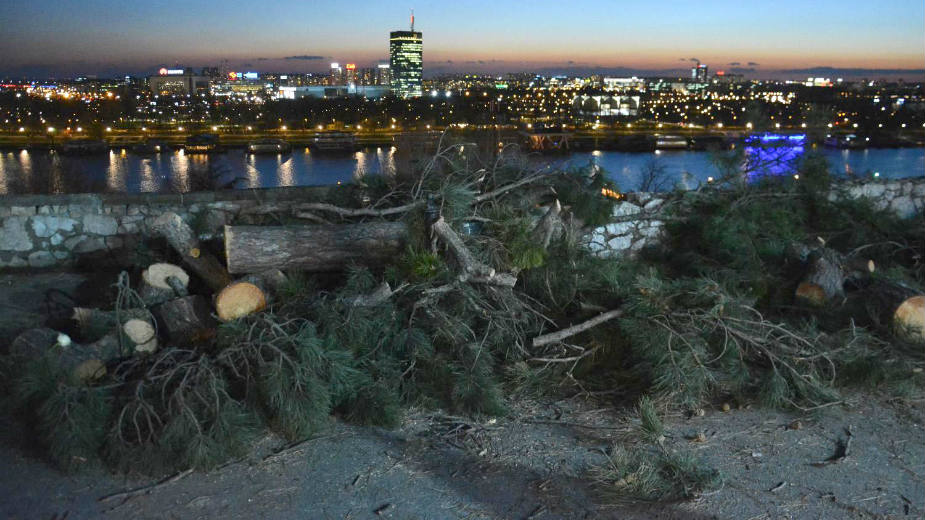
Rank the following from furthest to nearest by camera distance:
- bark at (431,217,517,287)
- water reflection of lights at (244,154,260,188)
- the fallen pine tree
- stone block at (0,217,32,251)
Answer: water reflection of lights at (244,154,260,188) < stone block at (0,217,32,251) < bark at (431,217,517,287) < the fallen pine tree

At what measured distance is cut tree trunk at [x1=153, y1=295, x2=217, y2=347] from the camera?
473cm

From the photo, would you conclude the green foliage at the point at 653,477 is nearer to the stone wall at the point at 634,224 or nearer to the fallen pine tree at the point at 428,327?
the fallen pine tree at the point at 428,327

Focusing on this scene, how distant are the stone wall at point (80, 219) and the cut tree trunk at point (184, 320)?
5.88 feet

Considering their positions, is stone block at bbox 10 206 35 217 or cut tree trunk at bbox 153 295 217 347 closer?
cut tree trunk at bbox 153 295 217 347

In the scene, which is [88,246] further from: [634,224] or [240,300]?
[634,224]

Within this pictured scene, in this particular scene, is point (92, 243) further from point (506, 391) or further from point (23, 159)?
point (23, 159)

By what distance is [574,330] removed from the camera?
480cm

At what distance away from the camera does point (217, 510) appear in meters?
3.21

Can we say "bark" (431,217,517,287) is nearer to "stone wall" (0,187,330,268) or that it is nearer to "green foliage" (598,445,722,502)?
"green foliage" (598,445,722,502)

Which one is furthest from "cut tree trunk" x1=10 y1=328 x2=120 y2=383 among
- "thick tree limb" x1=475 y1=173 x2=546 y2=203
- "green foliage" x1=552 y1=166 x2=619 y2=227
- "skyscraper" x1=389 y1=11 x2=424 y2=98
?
"skyscraper" x1=389 y1=11 x2=424 y2=98

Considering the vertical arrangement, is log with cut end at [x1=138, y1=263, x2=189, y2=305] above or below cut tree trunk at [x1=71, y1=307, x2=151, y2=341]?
above

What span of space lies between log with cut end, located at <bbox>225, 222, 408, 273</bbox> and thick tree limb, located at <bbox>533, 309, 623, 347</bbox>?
1473 mm

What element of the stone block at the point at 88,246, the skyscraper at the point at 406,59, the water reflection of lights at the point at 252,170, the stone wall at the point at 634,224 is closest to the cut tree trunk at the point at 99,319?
the stone block at the point at 88,246

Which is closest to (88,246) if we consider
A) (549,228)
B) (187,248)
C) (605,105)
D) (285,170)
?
(187,248)
